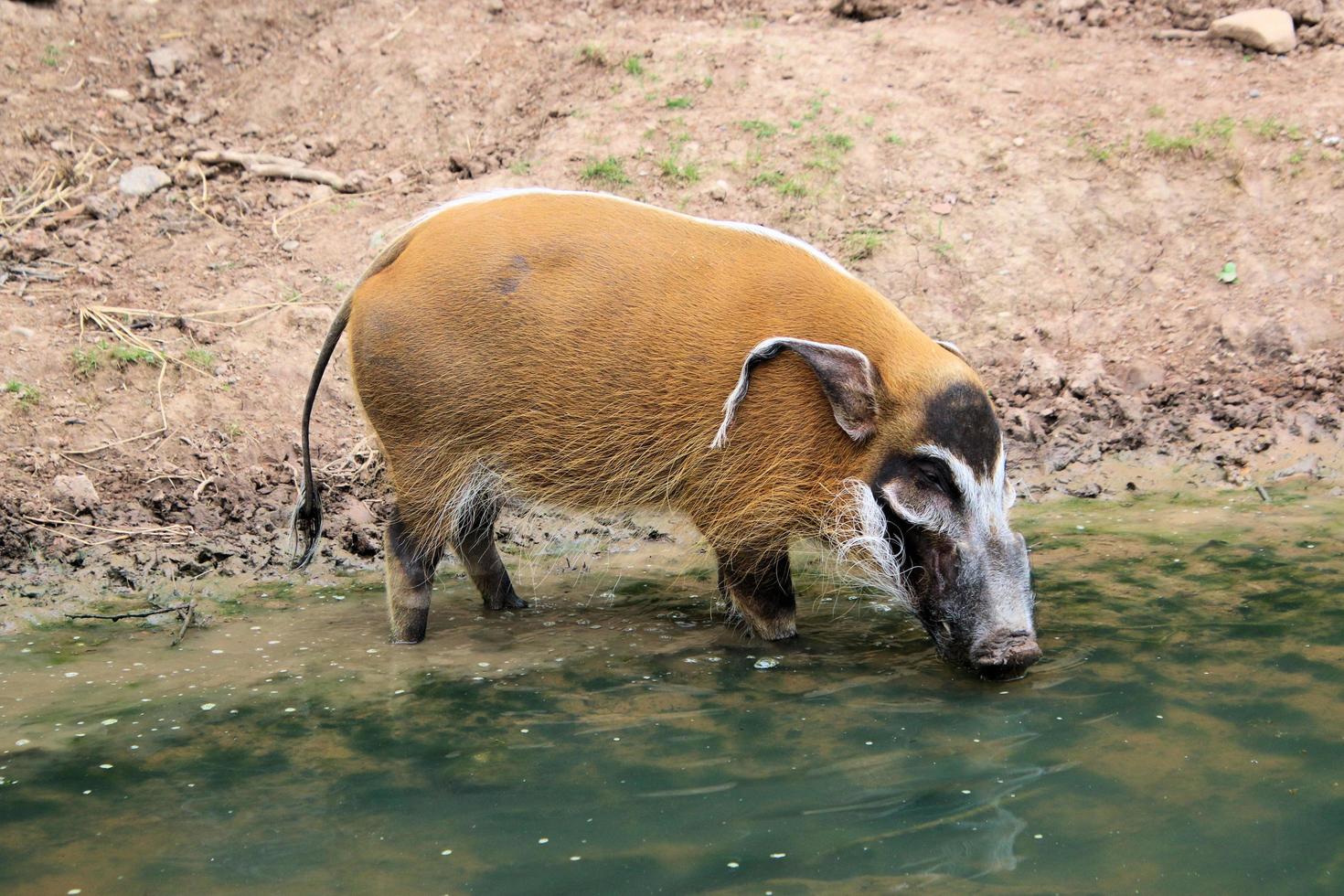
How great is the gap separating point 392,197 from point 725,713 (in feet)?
16.9

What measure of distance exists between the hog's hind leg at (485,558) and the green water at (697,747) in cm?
15

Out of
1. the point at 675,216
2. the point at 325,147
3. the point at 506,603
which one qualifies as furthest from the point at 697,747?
the point at 325,147

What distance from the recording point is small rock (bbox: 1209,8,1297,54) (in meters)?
8.90

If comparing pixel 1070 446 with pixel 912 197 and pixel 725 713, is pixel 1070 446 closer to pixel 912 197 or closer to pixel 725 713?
pixel 912 197

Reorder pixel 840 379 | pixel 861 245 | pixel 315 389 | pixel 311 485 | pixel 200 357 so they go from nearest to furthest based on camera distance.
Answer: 1. pixel 840 379
2. pixel 315 389
3. pixel 311 485
4. pixel 200 357
5. pixel 861 245

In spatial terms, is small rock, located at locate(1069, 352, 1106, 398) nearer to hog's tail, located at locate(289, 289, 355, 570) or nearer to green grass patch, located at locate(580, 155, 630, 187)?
green grass patch, located at locate(580, 155, 630, 187)

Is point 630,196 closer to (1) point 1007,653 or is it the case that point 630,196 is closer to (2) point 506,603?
(2) point 506,603

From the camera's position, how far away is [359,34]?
381 inches

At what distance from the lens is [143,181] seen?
8.46 meters

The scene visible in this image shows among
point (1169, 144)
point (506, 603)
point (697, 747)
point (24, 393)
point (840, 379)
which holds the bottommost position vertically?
point (506, 603)

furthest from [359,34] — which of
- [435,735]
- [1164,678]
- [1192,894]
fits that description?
[1192,894]

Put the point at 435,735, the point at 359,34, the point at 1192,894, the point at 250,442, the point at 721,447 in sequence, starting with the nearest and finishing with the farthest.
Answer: the point at 1192,894 < the point at 435,735 < the point at 721,447 < the point at 250,442 < the point at 359,34

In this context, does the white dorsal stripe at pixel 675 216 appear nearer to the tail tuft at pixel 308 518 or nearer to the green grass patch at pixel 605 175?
the tail tuft at pixel 308 518

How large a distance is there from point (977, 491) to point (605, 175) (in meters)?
4.46
